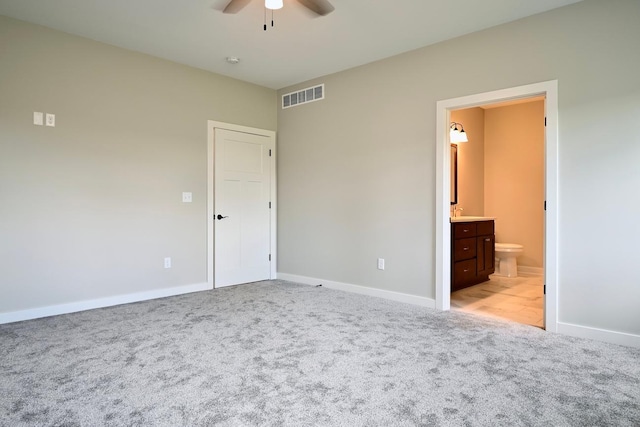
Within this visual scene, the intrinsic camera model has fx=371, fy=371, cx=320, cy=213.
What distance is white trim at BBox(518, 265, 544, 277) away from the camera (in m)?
5.73

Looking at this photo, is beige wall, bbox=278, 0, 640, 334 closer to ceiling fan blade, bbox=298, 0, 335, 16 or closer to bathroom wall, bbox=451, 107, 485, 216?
ceiling fan blade, bbox=298, 0, 335, 16

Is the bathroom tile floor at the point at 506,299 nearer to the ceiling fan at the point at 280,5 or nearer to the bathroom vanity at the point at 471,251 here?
the bathroom vanity at the point at 471,251

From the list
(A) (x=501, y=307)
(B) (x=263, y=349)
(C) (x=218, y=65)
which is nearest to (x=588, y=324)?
(A) (x=501, y=307)

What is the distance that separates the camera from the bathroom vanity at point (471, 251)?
4.33 meters

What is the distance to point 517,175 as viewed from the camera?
6035 millimetres

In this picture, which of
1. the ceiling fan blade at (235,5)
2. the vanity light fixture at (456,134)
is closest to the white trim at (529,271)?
the vanity light fixture at (456,134)

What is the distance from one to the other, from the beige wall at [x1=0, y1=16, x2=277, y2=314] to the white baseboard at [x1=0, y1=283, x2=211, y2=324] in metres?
0.05

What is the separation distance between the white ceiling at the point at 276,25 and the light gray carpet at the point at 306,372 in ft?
8.64

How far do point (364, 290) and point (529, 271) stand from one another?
10.5 ft

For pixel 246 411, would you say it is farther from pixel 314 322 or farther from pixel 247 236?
pixel 247 236

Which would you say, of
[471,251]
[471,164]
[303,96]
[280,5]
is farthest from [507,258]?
[280,5]

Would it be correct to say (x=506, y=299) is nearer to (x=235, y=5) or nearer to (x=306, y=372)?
(x=306, y=372)

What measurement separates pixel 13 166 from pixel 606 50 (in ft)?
16.2

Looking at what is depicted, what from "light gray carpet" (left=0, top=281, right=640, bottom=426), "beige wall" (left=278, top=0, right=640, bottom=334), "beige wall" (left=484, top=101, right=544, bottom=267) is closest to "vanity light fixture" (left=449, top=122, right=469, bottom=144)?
"beige wall" (left=484, top=101, right=544, bottom=267)
